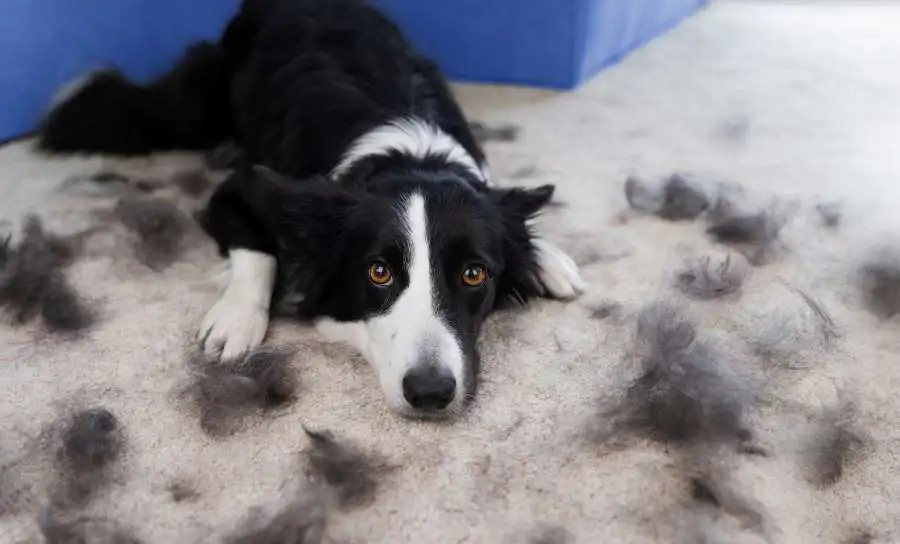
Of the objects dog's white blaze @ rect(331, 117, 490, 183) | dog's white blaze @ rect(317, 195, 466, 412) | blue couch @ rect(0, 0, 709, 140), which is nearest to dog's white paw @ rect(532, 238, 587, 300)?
dog's white blaze @ rect(331, 117, 490, 183)

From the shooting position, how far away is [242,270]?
1.92 metres

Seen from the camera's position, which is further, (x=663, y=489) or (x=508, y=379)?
(x=508, y=379)

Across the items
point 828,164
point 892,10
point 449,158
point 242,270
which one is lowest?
point 892,10

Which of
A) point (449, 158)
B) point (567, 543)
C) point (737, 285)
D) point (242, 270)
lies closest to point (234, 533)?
point (567, 543)

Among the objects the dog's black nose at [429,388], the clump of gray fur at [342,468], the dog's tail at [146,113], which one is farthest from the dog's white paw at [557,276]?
the dog's tail at [146,113]

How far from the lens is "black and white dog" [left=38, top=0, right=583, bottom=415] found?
5.29ft

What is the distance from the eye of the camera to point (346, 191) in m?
1.73

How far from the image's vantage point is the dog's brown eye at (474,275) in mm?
1663

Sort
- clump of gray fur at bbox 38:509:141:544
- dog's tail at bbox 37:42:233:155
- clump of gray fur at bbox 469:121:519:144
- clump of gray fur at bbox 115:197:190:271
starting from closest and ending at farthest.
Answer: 1. clump of gray fur at bbox 38:509:141:544
2. clump of gray fur at bbox 115:197:190:271
3. dog's tail at bbox 37:42:233:155
4. clump of gray fur at bbox 469:121:519:144

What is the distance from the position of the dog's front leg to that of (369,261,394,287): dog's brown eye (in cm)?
28

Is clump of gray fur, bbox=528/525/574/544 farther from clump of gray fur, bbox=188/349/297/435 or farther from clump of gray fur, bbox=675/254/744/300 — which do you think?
clump of gray fur, bbox=675/254/744/300

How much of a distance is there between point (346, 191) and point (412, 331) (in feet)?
1.12

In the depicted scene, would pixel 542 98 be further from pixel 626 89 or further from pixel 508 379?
pixel 508 379

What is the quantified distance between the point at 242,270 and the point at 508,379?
0.64m
